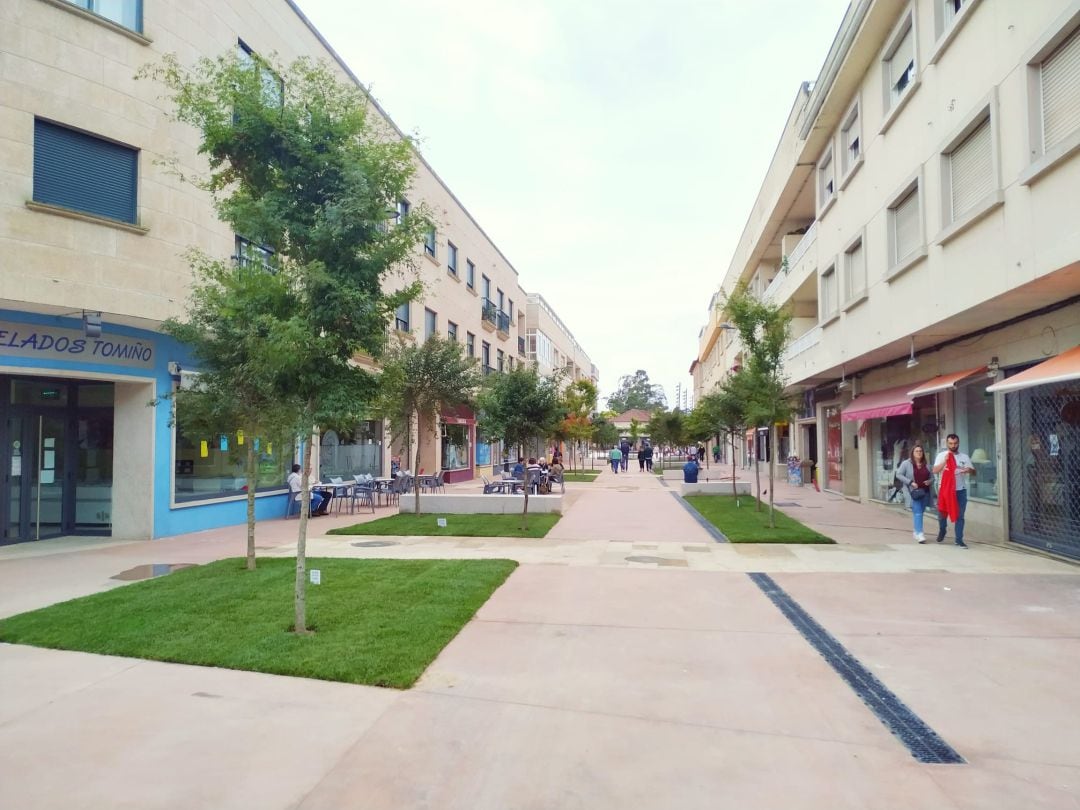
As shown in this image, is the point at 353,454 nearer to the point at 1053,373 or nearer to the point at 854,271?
the point at 854,271

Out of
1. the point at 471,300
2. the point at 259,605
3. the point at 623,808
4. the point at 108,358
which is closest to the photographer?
the point at 623,808

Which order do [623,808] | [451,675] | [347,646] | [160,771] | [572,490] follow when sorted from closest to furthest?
[623,808]
[160,771]
[451,675]
[347,646]
[572,490]

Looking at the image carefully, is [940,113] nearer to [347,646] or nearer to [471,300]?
[347,646]

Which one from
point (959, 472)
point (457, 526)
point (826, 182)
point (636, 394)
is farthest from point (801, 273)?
point (636, 394)

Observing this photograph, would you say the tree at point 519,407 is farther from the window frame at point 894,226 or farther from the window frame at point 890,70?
the window frame at point 890,70

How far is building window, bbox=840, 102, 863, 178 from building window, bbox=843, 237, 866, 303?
72.7 inches

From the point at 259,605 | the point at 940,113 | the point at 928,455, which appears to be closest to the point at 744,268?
the point at 928,455

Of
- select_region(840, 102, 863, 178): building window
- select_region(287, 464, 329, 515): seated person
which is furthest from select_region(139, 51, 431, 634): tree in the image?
select_region(840, 102, 863, 178): building window

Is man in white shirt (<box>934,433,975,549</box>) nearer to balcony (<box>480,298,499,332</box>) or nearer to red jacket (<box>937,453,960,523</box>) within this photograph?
red jacket (<box>937,453,960,523</box>)

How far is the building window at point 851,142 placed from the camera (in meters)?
15.7

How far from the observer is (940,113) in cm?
1112

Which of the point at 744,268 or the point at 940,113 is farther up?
the point at 744,268

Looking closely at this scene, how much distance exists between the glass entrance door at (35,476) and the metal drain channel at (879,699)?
1315cm

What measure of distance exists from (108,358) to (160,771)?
421 inches
